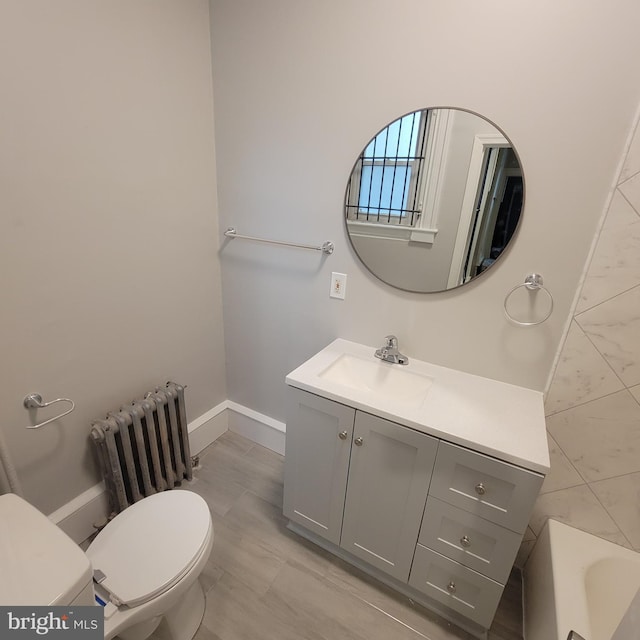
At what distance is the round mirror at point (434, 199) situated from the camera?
1211 mm

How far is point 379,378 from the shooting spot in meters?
1.50

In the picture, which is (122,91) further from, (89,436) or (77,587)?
(77,587)

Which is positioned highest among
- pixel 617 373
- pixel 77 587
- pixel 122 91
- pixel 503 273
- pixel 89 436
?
pixel 122 91

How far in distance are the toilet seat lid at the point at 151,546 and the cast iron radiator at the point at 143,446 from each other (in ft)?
0.95

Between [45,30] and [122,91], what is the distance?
26 cm

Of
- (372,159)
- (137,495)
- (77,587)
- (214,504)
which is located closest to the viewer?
(77,587)

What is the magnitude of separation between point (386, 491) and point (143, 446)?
1074 mm

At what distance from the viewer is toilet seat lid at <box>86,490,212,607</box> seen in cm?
104

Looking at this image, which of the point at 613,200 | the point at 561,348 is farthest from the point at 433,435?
the point at 613,200

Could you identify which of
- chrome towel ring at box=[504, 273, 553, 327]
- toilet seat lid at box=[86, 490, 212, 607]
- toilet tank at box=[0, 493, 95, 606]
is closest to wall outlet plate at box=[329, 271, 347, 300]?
chrome towel ring at box=[504, 273, 553, 327]

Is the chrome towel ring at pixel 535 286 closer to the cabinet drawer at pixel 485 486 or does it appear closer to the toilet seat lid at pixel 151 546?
the cabinet drawer at pixel 485 486

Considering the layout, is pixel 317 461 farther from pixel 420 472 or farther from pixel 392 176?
pixel 392 176

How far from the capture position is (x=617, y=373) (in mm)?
1170

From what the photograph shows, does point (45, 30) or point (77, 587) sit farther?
point (45, 30)
